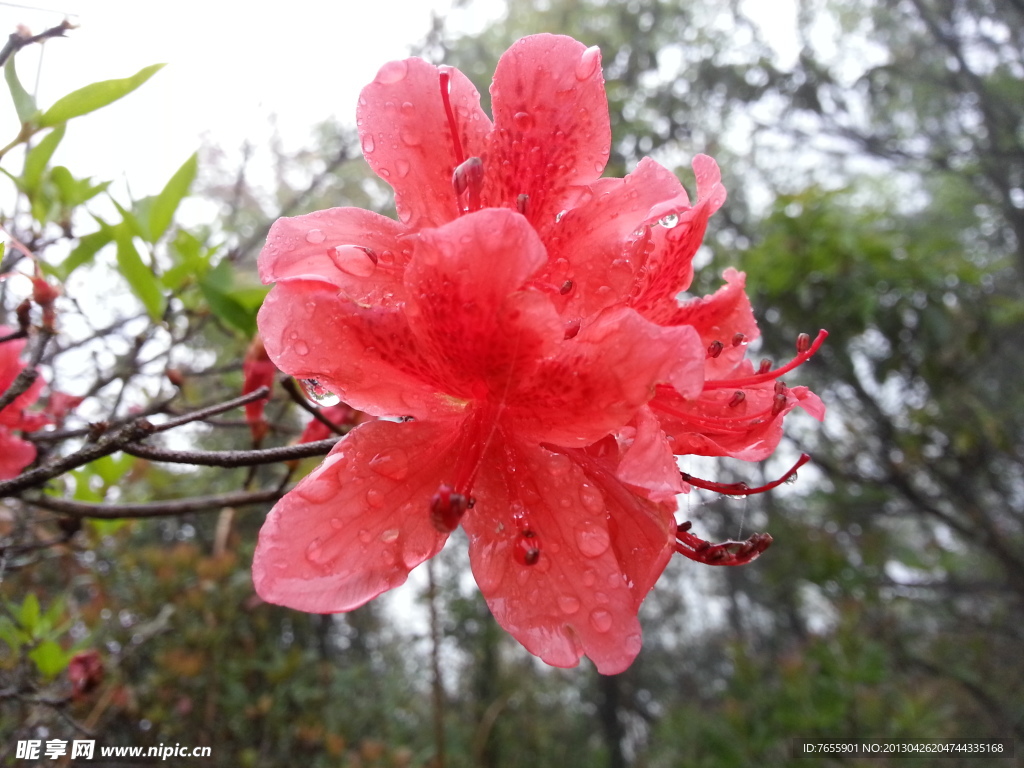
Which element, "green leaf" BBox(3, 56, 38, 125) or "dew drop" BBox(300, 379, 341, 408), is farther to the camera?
"green leaf" BBox(3, 56, 38, 125)

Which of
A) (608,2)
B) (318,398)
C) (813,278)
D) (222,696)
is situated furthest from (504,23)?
(318,398)

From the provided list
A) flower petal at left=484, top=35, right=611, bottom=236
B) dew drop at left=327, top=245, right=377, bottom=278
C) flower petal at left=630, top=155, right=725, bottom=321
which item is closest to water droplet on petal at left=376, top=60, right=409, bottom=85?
flower petal at left=484, top=35, right=611, bottom=236

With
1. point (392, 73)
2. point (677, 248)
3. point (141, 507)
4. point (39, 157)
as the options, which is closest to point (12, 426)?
point (141, 507)

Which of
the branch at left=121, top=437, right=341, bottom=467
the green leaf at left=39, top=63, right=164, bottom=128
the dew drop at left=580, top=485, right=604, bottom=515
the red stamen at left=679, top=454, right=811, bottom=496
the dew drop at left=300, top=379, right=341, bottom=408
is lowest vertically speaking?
the red stamen at left=679, top=454, right=811, bottom=496

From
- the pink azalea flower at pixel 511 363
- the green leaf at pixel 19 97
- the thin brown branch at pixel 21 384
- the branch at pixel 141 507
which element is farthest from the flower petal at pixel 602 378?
the green leaf at pixel 19 97

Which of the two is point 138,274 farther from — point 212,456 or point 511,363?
point 511,363

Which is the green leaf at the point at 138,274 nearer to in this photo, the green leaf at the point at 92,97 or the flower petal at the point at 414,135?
the green leaf at the point at 92,97

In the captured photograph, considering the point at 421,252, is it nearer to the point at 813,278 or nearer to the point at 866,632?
the point at 813,278

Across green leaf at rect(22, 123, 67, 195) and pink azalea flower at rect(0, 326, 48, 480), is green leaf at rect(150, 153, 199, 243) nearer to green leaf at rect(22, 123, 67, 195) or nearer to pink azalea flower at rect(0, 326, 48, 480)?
green leaf at rect(22, 123, 67, 195)
